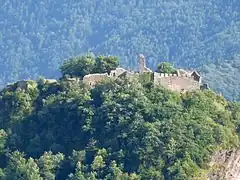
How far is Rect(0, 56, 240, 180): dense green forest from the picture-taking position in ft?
264

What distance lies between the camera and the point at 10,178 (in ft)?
268

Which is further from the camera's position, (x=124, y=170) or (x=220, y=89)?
(x=220, y=89)

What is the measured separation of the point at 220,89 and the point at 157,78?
87.5 m

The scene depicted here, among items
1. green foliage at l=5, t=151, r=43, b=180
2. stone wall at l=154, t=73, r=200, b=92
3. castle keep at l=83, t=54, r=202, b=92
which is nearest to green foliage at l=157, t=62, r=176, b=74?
castle keep at l=83, t=54, r=202, b=92

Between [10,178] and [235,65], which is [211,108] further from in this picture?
[235,65]

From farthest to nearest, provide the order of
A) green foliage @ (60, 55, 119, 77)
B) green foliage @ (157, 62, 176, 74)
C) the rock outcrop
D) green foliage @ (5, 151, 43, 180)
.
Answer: green foliage @ (157, 62, 176, 74), green foliage @ (60, 55, 119, 77), green foliage @ (5, 151, 43, 180), the rock outcrop

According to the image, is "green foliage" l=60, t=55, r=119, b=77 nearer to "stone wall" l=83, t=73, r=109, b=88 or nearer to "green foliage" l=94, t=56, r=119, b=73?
"green foliage" l=94, t=56, r=119, b=73

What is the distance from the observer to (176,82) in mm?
87188

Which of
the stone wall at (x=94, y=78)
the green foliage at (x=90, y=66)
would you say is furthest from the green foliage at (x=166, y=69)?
the stone wall at (x=94, y=78)

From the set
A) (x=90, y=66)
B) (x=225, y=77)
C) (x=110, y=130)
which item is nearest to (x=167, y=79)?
(x=90, y=66)

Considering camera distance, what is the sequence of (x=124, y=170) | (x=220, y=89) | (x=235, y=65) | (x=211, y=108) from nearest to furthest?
(x=124, y=170) → (x=211, y=108) → (x=220, y=89) → (x=235, y=65)

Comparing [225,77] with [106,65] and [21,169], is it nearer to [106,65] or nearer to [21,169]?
[106,65]

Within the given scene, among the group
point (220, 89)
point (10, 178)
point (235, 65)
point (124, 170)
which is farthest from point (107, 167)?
point (235, 65)

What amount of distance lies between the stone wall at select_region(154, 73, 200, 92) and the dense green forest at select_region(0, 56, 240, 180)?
2.53 feet
